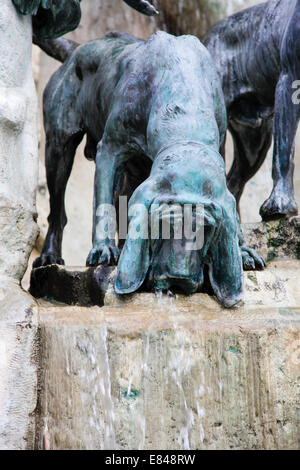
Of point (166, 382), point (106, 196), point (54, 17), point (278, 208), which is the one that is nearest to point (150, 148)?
point (106, 196)

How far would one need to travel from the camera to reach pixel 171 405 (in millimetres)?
3650

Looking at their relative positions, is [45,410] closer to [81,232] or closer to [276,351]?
[276,351]

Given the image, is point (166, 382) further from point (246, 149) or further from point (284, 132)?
point (246, 149)

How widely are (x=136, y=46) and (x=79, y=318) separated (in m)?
1.99

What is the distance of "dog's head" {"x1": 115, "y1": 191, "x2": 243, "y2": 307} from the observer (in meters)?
4.05

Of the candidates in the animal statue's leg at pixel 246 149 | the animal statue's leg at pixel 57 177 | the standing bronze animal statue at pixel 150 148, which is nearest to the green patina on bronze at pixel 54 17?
the standing bronze animal statue at pixel 150 148

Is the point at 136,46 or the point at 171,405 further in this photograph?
the point at 136,46

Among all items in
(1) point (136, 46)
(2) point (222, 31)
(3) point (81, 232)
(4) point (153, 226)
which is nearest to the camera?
(4) point (153, 226)

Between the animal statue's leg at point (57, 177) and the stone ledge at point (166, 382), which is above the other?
the animal statue's leg at point (57, 177)

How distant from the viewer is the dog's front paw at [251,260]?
15.1 ft

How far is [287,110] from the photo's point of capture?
5355mm

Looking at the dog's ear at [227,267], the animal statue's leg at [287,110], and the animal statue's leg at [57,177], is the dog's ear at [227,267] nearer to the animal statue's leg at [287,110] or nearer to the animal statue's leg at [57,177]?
the animal statue's leg at [287,110]
